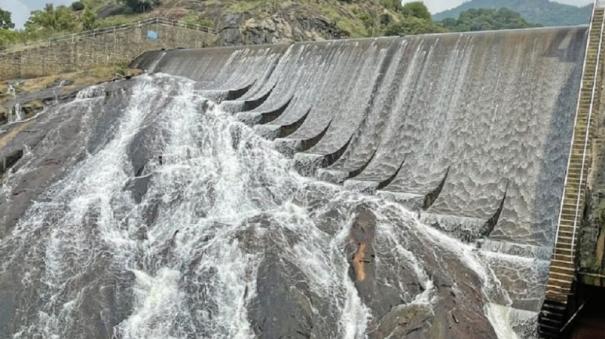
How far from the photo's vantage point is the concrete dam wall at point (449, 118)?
1366 centimetres

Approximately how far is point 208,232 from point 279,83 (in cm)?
979

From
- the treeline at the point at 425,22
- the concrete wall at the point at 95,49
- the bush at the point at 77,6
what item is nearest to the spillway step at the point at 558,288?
the concrete wall at the point at 95,49

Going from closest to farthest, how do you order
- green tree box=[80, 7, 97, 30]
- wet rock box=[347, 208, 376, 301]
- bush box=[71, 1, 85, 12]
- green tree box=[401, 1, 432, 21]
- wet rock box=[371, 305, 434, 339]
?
1. wet rock box=[371, 305, 434, 339]
2. wet rock box=[347, 208, 376, 301]
3. green tree box=[80, 7, 97, 30]
4. bush box=[71, 1, 85, 12]
5. green tree box=[401, 1, 432, 21]

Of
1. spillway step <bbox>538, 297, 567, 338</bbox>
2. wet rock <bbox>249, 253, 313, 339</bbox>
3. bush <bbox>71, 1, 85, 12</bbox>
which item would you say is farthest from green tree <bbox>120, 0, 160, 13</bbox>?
spillway step <bbox>538, 297, 567, 338</bbox>

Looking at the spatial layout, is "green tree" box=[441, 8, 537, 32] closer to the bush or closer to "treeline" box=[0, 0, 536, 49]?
"treeline" box=[0, 0, 536, 49]

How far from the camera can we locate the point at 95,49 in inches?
1095

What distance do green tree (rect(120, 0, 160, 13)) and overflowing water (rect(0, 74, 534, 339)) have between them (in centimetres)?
2785

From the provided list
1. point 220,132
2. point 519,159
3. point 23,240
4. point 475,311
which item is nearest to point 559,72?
point 519,159

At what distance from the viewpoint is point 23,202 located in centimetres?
1399

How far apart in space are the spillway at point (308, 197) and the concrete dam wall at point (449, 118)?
5cm

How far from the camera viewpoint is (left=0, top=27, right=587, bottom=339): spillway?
1050 centimetres

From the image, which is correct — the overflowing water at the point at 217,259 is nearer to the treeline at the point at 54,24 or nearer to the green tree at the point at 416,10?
the treeline at the point at 54,24

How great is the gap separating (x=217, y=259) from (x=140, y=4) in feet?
113

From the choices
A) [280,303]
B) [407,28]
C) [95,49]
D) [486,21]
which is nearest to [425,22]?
[407,28]
